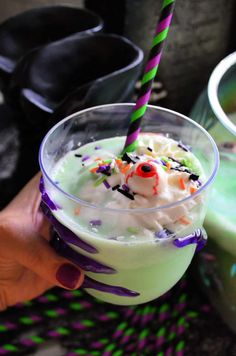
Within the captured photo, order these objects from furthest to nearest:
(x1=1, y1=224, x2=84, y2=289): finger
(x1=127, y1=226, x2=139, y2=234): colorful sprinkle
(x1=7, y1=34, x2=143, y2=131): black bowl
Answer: (x1=7, y1=34, x2=143, y2=131): black bowl → (x1=1, y1=224, x2=84, y2=289): finger → (x1=127, y1=226, x2=139, y2=234): colorful sprinkle

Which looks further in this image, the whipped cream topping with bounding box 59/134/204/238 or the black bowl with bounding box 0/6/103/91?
the black bowl with bounding box 0/6/103/91

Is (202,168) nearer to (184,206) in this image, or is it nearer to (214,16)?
(184,206)

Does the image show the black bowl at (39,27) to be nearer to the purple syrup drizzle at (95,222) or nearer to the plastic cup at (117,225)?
the plastic cup at (117,225)

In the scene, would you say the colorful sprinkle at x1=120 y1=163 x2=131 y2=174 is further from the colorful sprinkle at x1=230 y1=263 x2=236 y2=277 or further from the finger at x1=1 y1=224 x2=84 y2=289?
the colorful sprinkle at x1=230 y1=263 x2=236 y2=277

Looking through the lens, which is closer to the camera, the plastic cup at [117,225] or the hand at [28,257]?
the plastic cup at [117,225]

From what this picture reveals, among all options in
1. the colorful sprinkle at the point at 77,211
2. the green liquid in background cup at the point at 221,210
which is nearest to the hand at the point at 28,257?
the colorful sprinkle at the point at 77,211

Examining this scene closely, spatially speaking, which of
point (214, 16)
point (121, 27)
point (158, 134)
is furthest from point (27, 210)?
point (214, 16)

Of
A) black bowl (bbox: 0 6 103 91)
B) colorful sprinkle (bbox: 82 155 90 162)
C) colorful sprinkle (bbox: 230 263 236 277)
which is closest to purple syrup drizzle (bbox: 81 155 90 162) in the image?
colorful sprinkle (bbox: 82 155 90 162)
